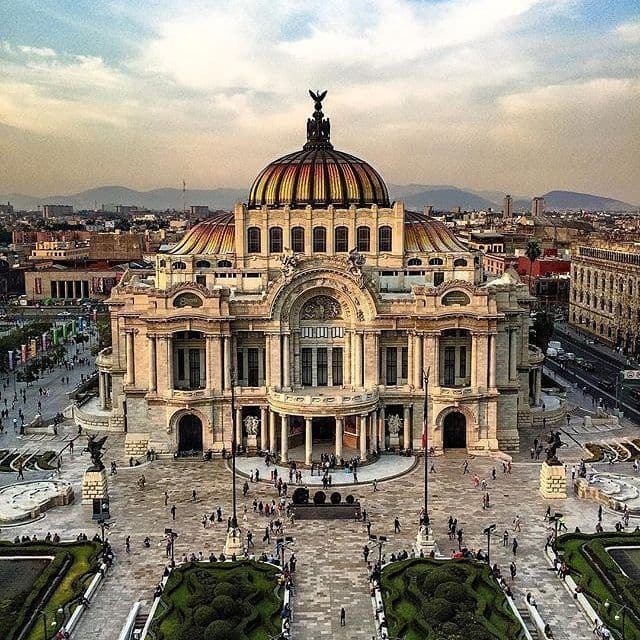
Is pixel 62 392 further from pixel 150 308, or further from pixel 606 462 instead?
pixel 606 462

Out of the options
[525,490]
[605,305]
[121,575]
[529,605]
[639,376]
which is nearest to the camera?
[529,605]

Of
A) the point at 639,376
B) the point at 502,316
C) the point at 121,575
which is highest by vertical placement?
the point at 502,316

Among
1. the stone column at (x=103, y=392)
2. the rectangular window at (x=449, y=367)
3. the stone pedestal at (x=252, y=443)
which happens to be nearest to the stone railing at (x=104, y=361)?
the stone column at (x=103, y=392)

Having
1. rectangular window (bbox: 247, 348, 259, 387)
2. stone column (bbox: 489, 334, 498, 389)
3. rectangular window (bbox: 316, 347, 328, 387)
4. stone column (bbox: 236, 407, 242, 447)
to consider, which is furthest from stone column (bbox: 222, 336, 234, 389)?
stone column (bbox: 489, 334, 498, 389)

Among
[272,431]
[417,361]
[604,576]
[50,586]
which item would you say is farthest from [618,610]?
[272,431]

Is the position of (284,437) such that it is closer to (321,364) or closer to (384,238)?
(321,364)

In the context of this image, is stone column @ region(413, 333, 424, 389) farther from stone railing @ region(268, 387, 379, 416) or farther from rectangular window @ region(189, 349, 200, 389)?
rectangular window @ region(189, 349, 200, 389)

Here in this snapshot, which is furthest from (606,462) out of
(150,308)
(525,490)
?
(150,308)

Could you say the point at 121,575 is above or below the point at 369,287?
below
